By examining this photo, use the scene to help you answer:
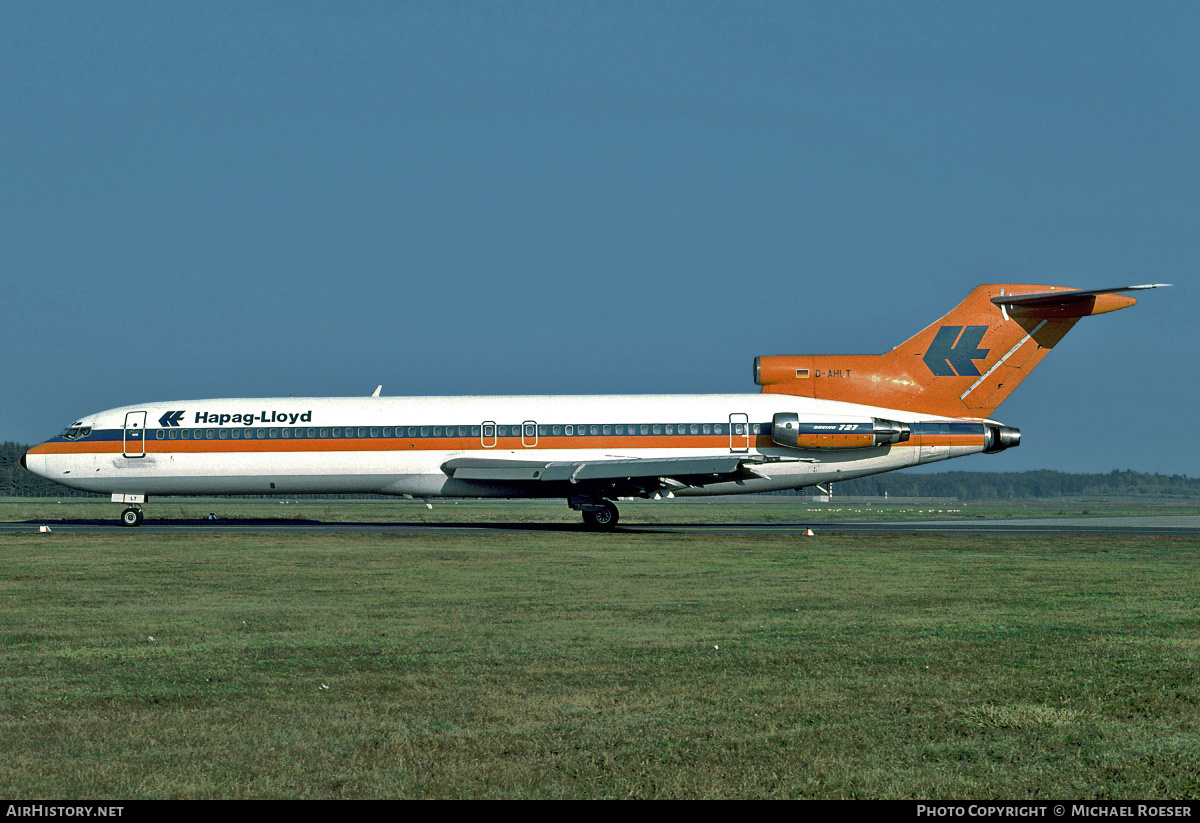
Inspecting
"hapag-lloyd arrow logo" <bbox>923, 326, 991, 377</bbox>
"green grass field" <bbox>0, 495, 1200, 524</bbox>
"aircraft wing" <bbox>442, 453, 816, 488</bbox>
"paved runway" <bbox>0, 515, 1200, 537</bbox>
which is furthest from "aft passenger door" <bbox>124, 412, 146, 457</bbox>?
"hapag-lloyd arrow logo" <bbox>923, 326, 991, 377</bbox>

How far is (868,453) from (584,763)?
30.6 metres

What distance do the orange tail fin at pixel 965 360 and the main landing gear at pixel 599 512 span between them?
305 inches

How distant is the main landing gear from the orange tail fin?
25.4 ft

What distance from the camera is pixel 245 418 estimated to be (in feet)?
126

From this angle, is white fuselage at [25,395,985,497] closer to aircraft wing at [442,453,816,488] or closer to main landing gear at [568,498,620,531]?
aircraft wing at [442,453,816,488]

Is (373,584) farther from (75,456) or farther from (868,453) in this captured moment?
(75,456)

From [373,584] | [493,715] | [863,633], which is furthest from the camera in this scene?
[373,584]

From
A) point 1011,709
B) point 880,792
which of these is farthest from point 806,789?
point 1011,709

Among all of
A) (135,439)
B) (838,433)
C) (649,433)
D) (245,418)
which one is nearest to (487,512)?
(245,418)

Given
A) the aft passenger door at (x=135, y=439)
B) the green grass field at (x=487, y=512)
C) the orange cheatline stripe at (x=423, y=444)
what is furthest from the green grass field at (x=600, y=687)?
the green grass field at (x=487, y=512)

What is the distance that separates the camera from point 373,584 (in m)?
18.5

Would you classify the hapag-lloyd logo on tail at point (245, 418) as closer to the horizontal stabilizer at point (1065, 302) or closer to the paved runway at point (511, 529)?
the paved runway at point (511, 529)

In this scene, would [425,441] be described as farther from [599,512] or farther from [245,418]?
[245,418]

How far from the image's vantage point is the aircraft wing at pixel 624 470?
35.0 metres
